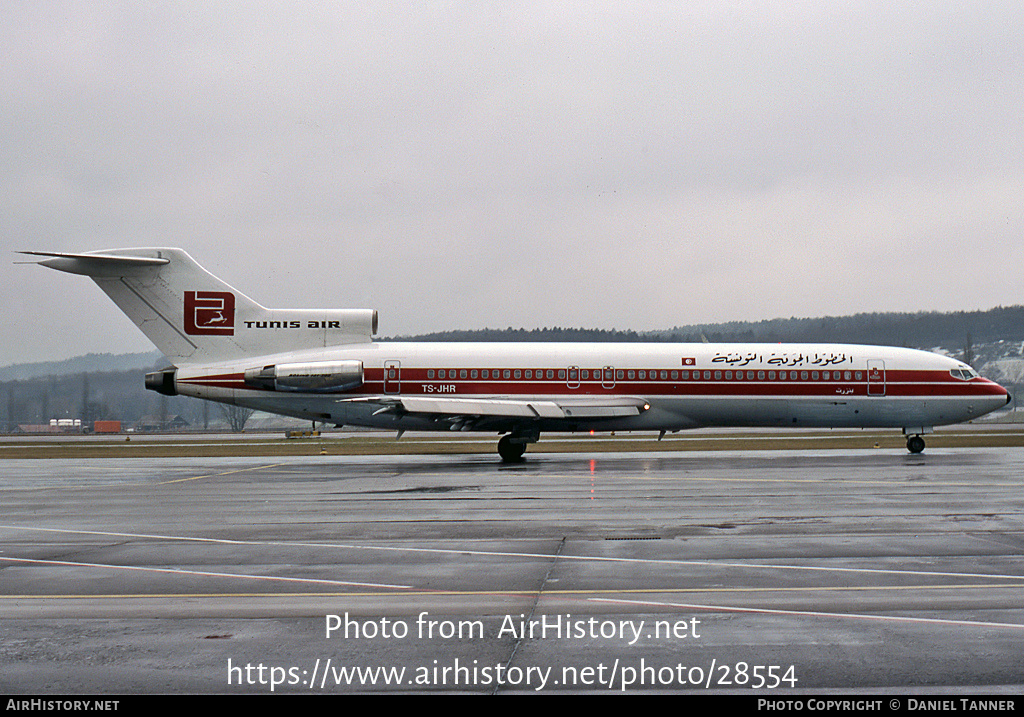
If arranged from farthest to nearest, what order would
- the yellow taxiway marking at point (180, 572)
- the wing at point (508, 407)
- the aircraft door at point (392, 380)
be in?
the aircraft door at point (392, 380) → the wing at point (508, 407) → the yellow taxiway marking at point (180, 572)

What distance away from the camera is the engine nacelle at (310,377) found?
32.0 m

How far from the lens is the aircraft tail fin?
32938 millimetres

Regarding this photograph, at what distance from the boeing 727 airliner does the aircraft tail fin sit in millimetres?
51

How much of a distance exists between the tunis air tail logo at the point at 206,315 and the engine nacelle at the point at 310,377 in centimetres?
233

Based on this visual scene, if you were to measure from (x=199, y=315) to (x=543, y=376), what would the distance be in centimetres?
1293

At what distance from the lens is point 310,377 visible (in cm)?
3203

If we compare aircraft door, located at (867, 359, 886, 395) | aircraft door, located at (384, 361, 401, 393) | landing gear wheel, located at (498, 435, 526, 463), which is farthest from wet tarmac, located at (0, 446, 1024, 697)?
aircraft door, located at (867, 359, 886, 395)

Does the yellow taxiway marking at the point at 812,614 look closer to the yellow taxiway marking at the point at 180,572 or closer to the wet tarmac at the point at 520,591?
the wet tarmac at the point at 520,591

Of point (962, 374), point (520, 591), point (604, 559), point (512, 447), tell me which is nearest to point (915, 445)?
point (962, 374)

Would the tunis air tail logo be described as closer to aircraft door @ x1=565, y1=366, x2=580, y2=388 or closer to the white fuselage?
the white fuselage

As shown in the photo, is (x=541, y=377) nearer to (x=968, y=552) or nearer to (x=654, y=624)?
(x=968, y=552)

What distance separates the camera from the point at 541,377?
32312 mm

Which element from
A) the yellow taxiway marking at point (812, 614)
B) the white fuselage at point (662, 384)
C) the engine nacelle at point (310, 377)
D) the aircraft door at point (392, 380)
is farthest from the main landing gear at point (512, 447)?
the yellow taxiway marking at point (812, 614)

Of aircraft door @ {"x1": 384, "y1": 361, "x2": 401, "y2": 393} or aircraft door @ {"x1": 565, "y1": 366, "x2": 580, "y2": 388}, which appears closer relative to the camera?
aircraft door @ {"x1": 565, "y1": 366, "x2": 580, "y2": 388}
